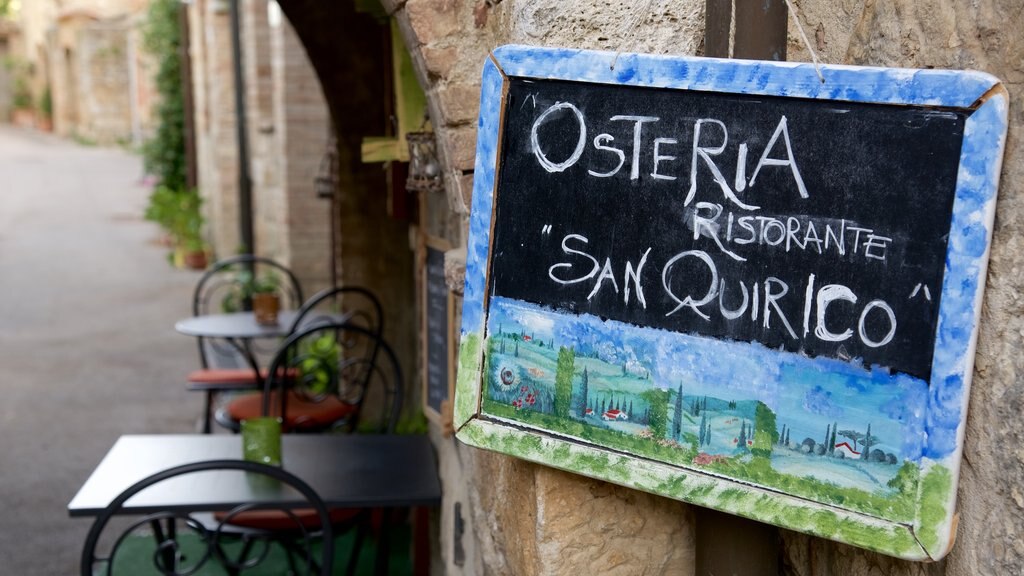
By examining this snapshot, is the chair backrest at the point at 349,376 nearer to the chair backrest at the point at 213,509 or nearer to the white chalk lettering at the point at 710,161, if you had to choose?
the chair backrest at the point at 213,509

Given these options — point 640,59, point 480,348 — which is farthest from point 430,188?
point 640,59

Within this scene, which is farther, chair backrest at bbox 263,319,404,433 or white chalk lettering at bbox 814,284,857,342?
chair backrest at bbox 263,319,404,433

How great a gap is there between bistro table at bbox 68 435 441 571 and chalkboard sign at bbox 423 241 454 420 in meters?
0.16

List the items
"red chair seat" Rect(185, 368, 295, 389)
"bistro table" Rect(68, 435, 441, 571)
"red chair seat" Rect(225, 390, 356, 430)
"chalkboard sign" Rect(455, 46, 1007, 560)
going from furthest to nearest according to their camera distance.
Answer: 1. "red chair seat" Rect(185, 368, 295, 389)
2. "red chair seat" Rect(225, 390, 356, 430)
3. "bistro table" Rect(68, 435, 441, 571)
4. "chalkboard sign" Rect(455, 46, 1007, 560)

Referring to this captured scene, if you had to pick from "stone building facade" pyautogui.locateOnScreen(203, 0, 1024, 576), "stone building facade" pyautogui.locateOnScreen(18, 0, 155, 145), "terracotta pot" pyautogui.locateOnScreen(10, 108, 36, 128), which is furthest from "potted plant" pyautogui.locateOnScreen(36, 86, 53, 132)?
"stone building facade" pyautogui.locateOnScreen(203, 0, 1024, 576)

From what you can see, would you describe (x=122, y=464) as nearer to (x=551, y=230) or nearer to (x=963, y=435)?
(x=551, y=230)

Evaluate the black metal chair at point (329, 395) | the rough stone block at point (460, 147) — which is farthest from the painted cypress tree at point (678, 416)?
the black metal chair at point (329, 395)

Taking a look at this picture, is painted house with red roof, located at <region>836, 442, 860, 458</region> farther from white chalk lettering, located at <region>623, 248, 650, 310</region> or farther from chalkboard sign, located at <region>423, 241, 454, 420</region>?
chalkboard sign, located at <region>423, 241, 454, 420</region>

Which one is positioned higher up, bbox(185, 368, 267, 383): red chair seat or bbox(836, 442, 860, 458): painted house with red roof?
bbox(836, 442, 860, 458): painted house with red roof

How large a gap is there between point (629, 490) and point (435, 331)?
1.84 metres

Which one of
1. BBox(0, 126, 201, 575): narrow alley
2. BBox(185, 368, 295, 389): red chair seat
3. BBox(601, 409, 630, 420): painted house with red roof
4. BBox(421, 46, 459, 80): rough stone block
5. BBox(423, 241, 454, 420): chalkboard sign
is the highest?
BBox(421, 46, 459, 80): rough stone block

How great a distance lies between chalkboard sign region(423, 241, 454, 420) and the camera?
3412 mm

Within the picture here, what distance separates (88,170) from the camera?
71.9 feet

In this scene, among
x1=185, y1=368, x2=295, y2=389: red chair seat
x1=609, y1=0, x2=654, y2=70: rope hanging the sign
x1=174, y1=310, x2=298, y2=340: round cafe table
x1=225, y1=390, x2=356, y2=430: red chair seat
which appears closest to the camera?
x1=609, y1=0, x2=654, y2=70: rope hanging the sign
